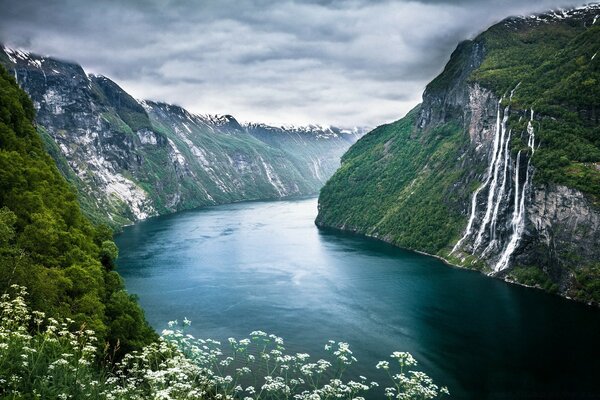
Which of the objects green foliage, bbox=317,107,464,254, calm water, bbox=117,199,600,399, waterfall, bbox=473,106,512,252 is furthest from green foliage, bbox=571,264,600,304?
green foliage, bbox=317,107,464,254

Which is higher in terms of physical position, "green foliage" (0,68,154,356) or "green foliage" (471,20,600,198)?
"green foliage" (471,20,600,198)

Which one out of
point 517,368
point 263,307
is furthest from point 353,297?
point 517,368

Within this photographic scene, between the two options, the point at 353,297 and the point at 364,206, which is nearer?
the point at 353,297

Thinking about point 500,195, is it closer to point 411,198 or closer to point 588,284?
point 588,284

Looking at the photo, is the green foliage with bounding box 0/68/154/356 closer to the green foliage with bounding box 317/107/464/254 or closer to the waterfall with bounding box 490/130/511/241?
the waterfall with bounding box 490/130/511/241

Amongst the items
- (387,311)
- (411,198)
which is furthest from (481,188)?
(387,311)

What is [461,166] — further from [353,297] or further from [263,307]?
[263,307]

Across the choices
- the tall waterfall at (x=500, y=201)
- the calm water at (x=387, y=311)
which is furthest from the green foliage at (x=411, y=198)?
the calm water at (x=387, y=311)
